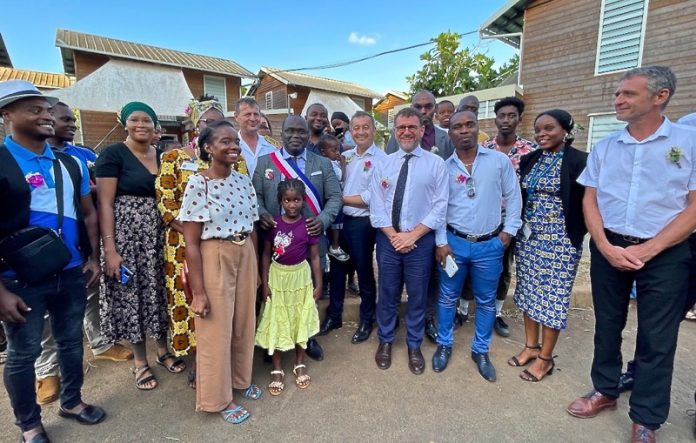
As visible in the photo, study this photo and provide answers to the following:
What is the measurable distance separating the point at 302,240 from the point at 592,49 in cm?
1121

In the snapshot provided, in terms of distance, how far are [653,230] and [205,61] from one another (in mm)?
22148

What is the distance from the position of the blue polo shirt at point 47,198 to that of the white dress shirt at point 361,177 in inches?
84.5

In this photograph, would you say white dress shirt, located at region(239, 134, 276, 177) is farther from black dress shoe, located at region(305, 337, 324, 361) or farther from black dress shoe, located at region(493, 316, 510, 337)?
black dress shoe, located at region(493, 316, 510, 337)

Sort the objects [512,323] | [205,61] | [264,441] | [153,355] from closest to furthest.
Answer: [264,441] < [153,355] < [512,323] < [205,61]

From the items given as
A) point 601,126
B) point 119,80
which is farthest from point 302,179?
point 119,80

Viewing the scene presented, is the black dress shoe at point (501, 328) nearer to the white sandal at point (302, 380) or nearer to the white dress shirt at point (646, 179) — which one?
the white dress shirt at point (646, 179)

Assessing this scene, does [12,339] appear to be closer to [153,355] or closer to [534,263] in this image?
[153,355]

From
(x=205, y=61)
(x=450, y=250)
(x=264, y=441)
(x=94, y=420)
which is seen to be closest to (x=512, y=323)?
(x=450, y=250)

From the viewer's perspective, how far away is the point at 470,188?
305cm

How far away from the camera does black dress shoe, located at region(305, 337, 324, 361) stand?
3.41 meters

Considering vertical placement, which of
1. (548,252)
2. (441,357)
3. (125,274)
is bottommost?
(441,357)

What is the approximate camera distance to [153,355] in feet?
11.3

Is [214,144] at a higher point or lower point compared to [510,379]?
higher

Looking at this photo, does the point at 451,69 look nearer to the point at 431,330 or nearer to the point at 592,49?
the point at 592,49
